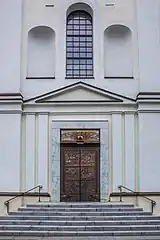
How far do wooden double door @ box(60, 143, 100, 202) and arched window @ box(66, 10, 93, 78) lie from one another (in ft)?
11.2

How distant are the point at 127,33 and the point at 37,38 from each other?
4136 millimetres

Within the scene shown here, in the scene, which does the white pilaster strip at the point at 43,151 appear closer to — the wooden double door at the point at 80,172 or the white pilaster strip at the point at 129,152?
the wooden double door at the point at 80,172

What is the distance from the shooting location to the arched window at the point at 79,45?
20828 millimetres

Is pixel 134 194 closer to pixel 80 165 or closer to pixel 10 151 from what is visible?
pixel 80 165

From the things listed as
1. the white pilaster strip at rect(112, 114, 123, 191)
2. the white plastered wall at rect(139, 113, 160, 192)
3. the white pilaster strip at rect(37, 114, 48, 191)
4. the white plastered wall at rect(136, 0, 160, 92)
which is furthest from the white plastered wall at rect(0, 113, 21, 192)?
the white plastered wall at rect(136, 0, 160, 92)

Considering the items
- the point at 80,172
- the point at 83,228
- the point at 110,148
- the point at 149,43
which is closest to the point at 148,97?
the point at 149,43

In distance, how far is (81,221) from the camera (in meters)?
16.1

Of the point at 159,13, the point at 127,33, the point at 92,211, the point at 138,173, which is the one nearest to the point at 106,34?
the point at 127,33

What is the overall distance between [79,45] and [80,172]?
5.85 m

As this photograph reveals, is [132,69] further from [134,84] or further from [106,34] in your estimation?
[106,34]

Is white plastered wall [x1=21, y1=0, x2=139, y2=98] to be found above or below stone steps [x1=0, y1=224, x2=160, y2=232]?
above

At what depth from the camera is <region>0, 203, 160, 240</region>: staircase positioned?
15.2m

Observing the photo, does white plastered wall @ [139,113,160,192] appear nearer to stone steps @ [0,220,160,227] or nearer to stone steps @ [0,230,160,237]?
stone steps @ [0,220,160,227]

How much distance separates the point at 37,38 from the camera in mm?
21047
